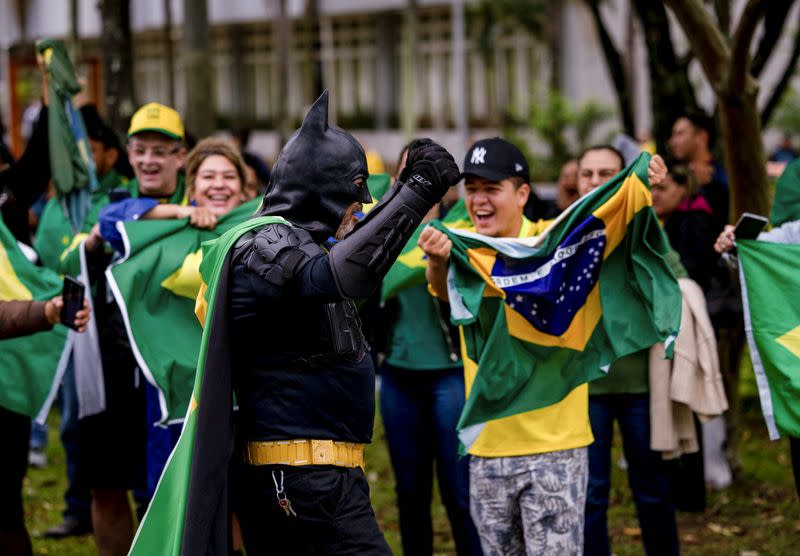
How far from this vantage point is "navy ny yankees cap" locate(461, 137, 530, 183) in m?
5.29

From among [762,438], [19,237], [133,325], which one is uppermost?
[19,237]

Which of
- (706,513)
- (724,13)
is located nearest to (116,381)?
(706,513)

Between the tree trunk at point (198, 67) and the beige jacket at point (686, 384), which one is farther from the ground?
the tree trunk at point (198, 67)

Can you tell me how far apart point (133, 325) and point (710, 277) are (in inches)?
124

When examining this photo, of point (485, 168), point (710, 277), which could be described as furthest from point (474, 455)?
point (710, 277)

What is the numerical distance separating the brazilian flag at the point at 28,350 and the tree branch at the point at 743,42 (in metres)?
3.81

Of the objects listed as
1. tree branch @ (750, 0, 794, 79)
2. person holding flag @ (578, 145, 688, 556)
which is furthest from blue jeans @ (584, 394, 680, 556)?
tree branch @ (750, 0, 794, 79)

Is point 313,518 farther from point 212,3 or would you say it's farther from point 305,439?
point 212,3

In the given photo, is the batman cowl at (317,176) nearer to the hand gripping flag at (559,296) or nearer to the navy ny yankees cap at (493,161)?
the hand gripping flag at (559,296)

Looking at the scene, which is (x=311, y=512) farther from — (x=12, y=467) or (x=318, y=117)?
(x=12, y=467)

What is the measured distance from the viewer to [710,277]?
6.87 metres

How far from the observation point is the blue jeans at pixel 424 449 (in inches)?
237

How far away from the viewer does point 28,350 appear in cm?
604

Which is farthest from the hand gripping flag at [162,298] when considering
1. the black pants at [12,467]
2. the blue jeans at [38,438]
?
the blue jeans at [38,438]
